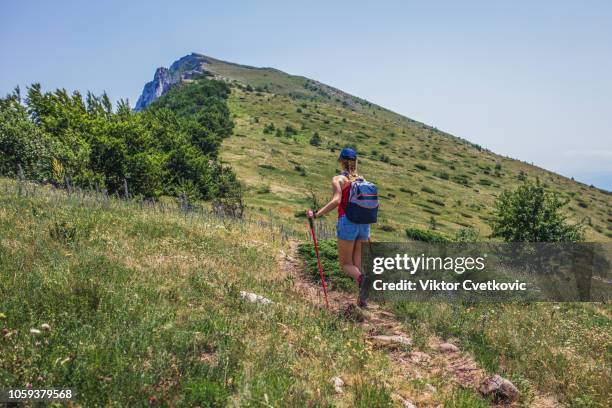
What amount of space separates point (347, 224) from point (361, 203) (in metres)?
0.46

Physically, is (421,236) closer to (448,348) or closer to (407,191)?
(407,191)

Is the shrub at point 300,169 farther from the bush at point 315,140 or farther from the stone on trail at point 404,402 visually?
the stone on trail at point 404,402

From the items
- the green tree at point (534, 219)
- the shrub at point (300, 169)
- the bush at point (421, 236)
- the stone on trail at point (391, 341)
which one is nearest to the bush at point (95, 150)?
the shrub at point (300, 169)

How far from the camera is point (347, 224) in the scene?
7043 mm

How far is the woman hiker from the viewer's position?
6949mm

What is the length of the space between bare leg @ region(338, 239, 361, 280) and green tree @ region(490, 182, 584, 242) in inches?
908

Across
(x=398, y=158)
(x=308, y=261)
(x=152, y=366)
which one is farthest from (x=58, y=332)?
(x=398, y=158)

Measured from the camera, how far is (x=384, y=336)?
657 centimetres

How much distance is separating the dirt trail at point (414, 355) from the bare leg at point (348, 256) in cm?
62

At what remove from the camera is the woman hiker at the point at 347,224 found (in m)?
6.95

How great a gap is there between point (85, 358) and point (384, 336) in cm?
428

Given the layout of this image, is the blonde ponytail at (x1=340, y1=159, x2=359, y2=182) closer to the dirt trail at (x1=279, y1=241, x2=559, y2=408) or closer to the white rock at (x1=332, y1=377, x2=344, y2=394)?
the dirt trail at (x1=279, y1=241, x2=559, y2=408)

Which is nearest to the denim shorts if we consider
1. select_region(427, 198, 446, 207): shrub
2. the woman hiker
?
the woman hiker

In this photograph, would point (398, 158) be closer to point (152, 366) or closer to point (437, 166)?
point (437, 166)
